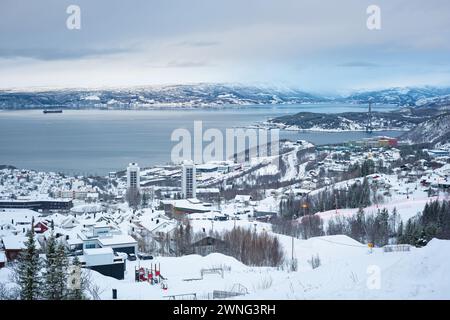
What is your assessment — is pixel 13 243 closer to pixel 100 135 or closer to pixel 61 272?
pixel 61 272

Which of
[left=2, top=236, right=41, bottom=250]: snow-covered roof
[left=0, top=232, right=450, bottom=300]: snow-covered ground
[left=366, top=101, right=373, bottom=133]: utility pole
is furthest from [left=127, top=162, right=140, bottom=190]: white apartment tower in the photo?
[left=366, top=101, right=373, bottom=133]: utility pole

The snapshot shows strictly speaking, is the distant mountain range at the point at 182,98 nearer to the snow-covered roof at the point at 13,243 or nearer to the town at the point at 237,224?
the town at the point at 237,224

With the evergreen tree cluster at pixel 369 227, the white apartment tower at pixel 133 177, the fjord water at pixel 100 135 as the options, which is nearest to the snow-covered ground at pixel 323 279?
the evergreen tree cluster at pixel 369 227

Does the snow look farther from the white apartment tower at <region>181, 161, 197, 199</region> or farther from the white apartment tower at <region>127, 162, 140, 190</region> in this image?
the white apartment tower at <region>127, 162, 140, 190</region>

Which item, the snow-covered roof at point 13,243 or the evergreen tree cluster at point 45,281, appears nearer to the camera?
the evergreen tree cluster at point 45,281

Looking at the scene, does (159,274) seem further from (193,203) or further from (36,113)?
(36,113)
